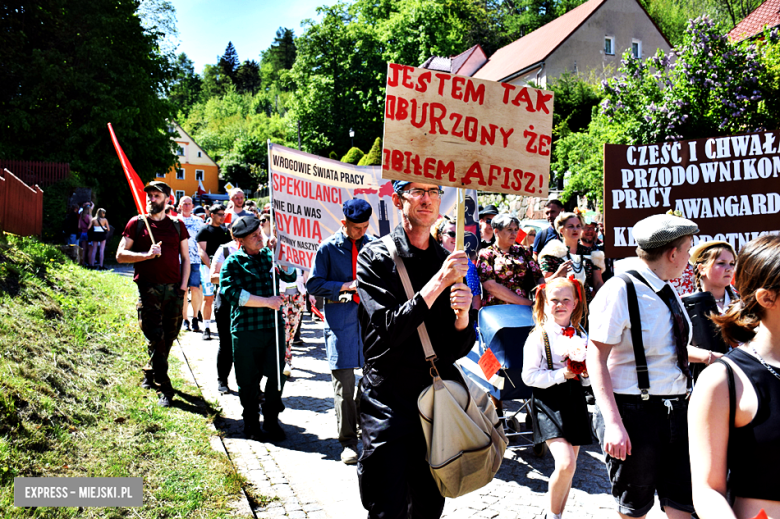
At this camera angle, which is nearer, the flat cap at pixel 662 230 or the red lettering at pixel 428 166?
the red lettering at pixel 428 166

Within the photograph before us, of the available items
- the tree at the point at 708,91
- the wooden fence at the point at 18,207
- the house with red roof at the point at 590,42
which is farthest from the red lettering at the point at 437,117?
the house with red roof at the point at 590,42

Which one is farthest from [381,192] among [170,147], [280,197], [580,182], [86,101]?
[170,147]

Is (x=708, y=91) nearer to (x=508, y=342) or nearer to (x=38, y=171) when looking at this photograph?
(x=508, y=342)

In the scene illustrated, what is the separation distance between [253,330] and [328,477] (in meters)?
1.50

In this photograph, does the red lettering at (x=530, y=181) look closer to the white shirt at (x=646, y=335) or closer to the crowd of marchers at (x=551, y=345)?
the crowd of marchers at (x=551, y=345)

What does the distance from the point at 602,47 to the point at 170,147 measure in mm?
27153

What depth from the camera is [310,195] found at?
6.31 metres

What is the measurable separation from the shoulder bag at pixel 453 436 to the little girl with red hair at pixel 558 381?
107cm

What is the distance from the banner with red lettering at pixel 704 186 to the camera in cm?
594

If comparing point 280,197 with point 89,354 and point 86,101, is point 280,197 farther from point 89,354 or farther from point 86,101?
point 86,101

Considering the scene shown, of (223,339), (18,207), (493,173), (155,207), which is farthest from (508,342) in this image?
(18,207)

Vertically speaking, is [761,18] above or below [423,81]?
above

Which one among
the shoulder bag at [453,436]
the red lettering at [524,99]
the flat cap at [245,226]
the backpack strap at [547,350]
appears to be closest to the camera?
the shoulder bag at [453,436]

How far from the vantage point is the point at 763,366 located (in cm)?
180
